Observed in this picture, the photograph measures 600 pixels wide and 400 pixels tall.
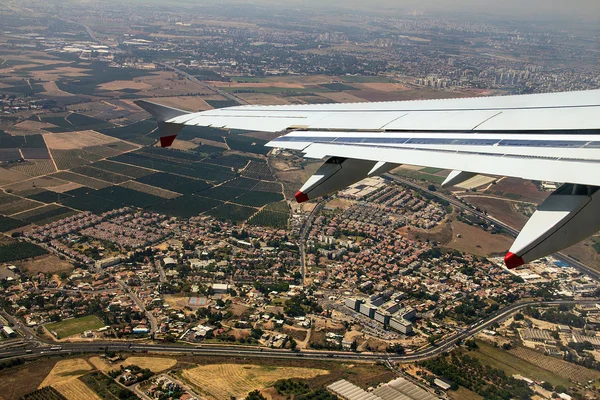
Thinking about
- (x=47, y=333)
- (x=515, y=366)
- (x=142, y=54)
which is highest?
(x=142, y=54)

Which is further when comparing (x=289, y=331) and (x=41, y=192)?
(x=41, y=192)

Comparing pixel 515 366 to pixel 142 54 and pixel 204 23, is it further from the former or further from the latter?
pixel 204 23

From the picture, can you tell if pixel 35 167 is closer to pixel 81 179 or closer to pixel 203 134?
pixel 81 179

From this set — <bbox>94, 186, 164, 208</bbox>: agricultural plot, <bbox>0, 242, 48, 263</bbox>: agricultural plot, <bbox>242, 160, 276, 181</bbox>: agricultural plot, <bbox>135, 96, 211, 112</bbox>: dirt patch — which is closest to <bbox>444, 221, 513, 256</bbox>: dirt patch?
<bbox>242, 160, 276, 181</bbox>: agricultural plot

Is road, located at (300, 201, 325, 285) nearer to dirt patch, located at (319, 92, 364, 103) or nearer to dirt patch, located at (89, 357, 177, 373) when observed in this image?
dirt patch, located at (89, 357, 177, 373)

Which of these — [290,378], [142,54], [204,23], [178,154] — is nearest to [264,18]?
[204,23]
